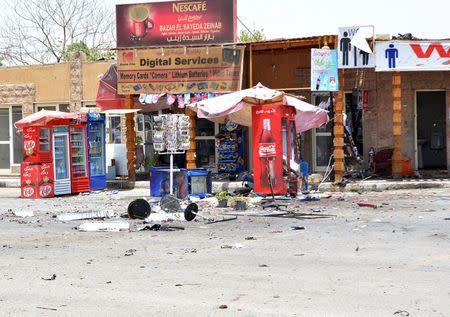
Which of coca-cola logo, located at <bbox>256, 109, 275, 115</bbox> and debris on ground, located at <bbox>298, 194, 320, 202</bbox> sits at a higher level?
coca-cola logo, located at <bbox>256, 109, 275, 115</bbox>

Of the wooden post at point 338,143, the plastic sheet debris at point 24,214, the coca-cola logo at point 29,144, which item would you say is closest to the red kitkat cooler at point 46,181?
the coca-cola logo at point 29,144

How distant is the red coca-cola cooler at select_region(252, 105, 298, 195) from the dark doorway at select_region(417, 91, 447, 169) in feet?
22.7

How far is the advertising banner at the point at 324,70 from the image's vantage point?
21953 millimetres

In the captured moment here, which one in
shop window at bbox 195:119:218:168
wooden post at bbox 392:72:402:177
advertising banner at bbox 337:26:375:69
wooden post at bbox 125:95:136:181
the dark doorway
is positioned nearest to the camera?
advertising banner at bbox 337:26:375:69

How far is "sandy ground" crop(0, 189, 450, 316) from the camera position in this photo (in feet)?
25.0

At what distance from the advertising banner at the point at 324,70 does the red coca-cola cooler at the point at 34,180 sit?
26.8 ft

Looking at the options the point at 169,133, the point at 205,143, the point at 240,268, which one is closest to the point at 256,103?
the point at 169,133

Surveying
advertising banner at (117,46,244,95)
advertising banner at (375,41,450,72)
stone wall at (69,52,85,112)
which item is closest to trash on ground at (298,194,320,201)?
advertising banner at (375,41,450,72)

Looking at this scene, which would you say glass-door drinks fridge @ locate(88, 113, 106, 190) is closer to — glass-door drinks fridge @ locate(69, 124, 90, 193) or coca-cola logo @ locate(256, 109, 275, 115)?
glass-door drinks fridge @ locate(69, 124, 90, 193)

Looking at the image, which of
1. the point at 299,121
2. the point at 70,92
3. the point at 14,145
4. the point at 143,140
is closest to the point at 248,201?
the point at 299,121

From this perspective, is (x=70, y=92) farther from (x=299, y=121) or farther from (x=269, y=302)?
(x=269, y=302)

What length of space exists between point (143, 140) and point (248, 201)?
10.3 meters

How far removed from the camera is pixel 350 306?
7.42 m

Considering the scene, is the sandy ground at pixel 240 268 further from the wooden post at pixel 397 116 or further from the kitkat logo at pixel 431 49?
the kitkat logo at pixel 431 49
